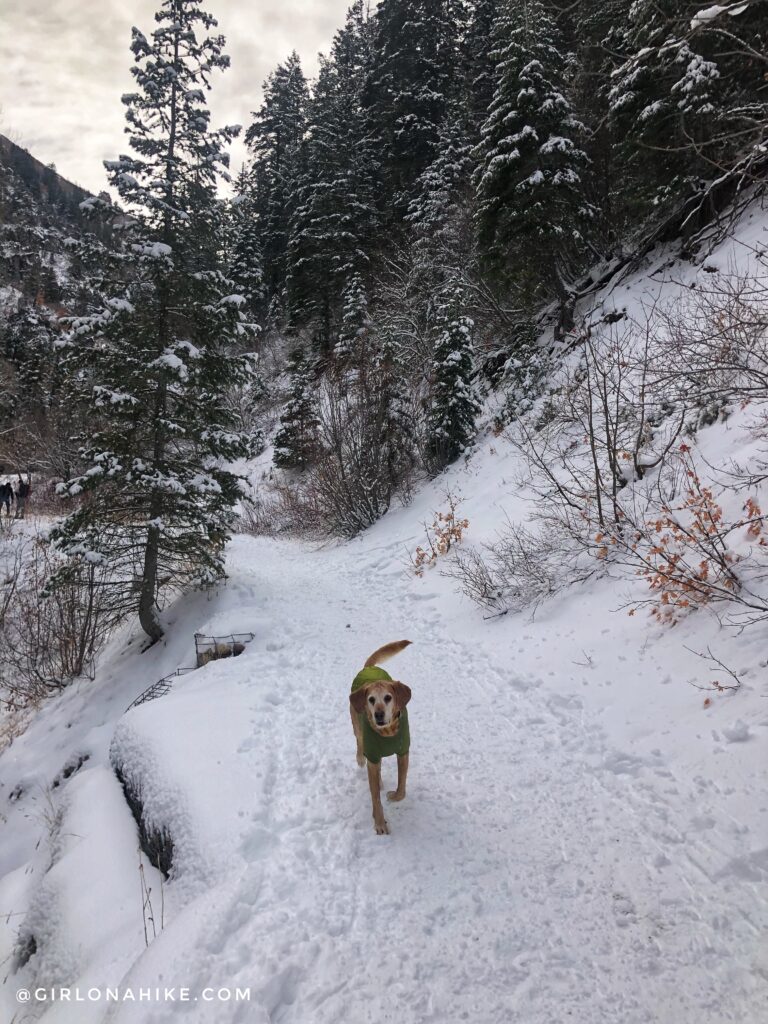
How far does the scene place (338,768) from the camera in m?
4.16

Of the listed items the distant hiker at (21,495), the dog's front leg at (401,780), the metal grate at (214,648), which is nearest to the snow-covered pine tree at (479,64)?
the metal grate at (214,648)

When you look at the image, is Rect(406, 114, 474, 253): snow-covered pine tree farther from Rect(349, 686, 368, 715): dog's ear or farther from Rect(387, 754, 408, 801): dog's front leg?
Rect(387, 754, 408, 801): dog's front leg

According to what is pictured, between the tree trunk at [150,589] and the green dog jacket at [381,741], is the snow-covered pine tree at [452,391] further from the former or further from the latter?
the green dog jacket at [381,741]

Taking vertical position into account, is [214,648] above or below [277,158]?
below

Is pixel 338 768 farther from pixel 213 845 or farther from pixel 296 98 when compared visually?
pixel 296 98

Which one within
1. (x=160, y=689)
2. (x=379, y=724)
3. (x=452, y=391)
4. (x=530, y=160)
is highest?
(x=530, y=160)

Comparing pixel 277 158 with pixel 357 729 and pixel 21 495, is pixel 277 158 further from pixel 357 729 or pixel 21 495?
pixel 357 729

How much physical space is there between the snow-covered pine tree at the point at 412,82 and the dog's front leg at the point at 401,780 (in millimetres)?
25204

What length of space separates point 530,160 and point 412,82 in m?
16.9

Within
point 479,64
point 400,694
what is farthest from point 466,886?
point 479,64

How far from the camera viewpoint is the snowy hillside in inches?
95.8

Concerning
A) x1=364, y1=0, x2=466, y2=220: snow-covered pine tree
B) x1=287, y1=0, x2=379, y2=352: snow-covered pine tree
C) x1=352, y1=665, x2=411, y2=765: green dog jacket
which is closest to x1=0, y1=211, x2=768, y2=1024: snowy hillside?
x1=352, y1=665, x2=411, y2=765: green dog jacket

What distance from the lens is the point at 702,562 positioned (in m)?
4.41

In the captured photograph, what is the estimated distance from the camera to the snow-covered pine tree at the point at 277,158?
104ft
